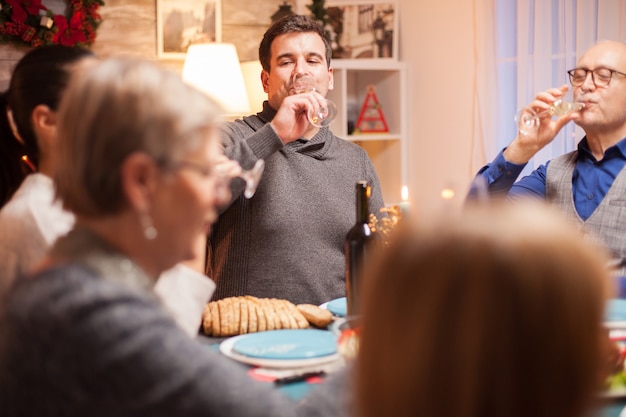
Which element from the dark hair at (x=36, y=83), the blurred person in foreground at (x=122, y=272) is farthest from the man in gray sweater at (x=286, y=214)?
the blurred person in foreground at (x=122, y=272)

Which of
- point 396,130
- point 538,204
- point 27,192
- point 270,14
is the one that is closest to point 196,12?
point 270,14

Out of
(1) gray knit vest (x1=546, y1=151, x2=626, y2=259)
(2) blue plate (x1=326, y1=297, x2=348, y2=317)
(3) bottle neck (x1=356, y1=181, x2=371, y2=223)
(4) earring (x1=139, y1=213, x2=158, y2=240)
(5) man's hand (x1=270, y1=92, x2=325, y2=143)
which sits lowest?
(2) blue plate (x1=326, y1=297, x2=348, y2=317)

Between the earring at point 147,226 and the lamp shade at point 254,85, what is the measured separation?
11.4 ft

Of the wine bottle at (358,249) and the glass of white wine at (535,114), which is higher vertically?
the glass of white wine at (535,114)

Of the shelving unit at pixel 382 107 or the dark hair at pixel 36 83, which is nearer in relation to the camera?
the dark hair at pixel 36 83

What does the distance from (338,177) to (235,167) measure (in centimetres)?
126

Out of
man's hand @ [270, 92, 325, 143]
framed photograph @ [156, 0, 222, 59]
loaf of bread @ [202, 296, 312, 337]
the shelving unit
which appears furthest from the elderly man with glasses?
framed photograph @ [156, 0, 222, 59]

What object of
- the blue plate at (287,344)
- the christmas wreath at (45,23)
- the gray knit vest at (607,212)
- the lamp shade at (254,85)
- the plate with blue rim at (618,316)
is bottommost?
the plate with blue rim at (618,316)

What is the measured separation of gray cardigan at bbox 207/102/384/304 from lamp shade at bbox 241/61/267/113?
1.86 meters

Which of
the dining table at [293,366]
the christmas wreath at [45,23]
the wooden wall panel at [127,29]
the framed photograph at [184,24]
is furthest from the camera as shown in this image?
the framed photograph at [184,24]

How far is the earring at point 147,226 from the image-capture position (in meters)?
0.93

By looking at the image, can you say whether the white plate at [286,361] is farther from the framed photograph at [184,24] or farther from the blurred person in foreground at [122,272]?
the framed photograph at [184,24]

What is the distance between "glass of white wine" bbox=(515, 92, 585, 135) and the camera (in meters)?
2.59

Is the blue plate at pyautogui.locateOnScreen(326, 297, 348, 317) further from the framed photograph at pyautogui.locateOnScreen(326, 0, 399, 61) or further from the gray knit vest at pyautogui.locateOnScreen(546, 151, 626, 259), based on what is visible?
the framed photograph at pyautogui.locateOnScreen(326, 0, 399, 61)
